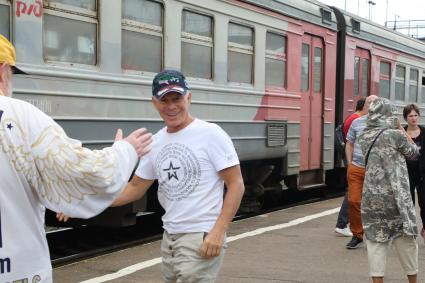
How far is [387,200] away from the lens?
16.9 feet

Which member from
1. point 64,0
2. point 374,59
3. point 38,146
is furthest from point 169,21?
point 374,59

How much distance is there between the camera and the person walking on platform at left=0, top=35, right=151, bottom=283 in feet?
6.46

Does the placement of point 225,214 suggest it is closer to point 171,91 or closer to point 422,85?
point 171,91

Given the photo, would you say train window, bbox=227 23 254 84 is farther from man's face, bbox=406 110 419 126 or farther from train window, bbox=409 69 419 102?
train window, bbox=409 69 419 102

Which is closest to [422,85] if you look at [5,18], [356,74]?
[356,74]

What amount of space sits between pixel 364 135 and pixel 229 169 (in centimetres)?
225

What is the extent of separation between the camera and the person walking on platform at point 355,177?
673 cm

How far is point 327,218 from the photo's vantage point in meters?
9.06

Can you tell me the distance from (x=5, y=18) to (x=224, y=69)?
3529 millimetres

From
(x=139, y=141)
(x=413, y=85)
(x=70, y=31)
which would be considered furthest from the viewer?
(x=413, y=85)

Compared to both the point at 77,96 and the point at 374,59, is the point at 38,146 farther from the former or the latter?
the point at 374,59

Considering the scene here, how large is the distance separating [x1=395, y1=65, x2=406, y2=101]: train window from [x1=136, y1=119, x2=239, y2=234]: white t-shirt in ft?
40.0

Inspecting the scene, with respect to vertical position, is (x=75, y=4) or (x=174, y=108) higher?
(x=75, y=4)

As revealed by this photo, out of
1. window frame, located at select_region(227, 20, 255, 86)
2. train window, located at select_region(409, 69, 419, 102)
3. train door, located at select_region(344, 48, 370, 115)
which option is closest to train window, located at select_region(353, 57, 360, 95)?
train door, located at select_region(344, 48, 370, 115)
